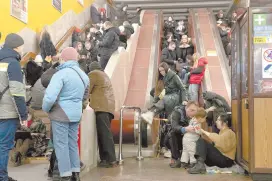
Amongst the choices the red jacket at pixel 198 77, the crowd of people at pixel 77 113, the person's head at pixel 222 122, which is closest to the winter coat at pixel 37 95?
the crowd of people at pixel 77 113

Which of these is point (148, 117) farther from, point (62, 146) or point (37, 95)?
point (62, 146)

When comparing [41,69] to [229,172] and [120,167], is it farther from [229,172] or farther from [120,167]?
[229,172]

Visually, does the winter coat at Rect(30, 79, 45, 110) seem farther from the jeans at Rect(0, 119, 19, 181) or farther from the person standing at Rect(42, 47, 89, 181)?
the jeans at Rect(0, 119, 19, 181)

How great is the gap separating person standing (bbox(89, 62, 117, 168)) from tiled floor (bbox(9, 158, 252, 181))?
0.26m

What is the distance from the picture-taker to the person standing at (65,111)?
420 centimetres

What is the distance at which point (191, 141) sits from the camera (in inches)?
215

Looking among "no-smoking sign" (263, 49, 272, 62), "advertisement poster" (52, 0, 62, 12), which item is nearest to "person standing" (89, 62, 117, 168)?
"no-smoking sign" (263, 49, 272, 62)

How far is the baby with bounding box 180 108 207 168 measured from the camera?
544cm

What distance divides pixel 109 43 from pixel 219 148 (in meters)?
4.23

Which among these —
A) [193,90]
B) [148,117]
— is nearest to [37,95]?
[148,117]

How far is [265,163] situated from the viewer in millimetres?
4594

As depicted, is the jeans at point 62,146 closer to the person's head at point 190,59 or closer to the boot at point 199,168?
the boot at point 199,168

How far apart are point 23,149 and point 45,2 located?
23.2 ft

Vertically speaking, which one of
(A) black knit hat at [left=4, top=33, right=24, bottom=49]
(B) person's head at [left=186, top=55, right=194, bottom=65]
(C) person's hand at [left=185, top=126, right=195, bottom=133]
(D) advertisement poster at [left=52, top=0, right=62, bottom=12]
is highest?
(D) advertisement poster at [left=52, top=0, right=62, bottom=12]
